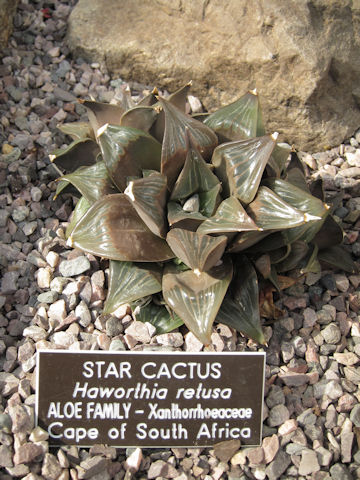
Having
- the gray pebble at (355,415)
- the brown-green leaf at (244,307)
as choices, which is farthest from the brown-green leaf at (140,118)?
the gray pebble at (355,415)

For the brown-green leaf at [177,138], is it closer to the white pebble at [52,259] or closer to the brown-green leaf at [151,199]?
the brown-green leaf at [151,199]

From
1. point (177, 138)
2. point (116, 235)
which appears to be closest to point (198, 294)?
point (116, 235)

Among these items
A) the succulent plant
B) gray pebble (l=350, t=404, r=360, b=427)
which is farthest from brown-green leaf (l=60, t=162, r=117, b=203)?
gray pebble (l=350, t=404, r=360, b=427)

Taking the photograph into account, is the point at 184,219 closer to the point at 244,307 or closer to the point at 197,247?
the point at 197,247

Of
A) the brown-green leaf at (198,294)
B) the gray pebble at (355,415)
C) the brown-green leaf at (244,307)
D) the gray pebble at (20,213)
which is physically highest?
the brown-green leaf at (198,294)

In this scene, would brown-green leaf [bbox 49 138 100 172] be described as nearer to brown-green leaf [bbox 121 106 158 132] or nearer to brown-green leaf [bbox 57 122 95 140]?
brown-green leaf [bbox 57 122 95 140]

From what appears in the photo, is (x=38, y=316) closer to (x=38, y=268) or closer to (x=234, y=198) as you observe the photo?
(x=38, y=268)
